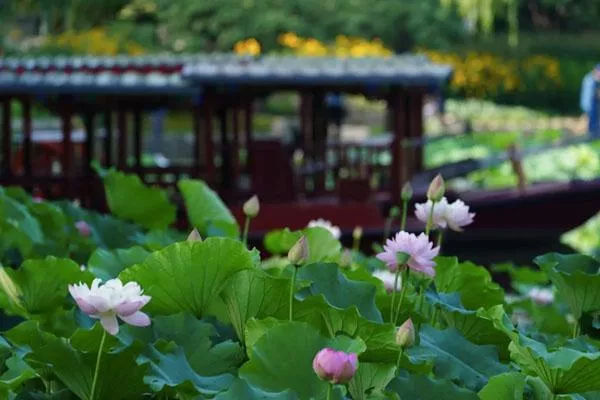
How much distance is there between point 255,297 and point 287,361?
1.12 feet

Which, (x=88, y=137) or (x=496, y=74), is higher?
(x=88, y=137)

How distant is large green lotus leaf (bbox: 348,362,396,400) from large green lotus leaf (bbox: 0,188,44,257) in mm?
1581

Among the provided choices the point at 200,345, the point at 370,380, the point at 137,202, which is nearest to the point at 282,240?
the point at 137,202

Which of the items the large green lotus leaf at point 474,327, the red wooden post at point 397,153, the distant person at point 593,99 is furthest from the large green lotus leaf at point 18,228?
the distant person at point 593,99

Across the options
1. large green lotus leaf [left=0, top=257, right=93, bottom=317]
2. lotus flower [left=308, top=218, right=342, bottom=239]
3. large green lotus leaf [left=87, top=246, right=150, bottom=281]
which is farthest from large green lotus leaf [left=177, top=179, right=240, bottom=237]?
large green lotus leaf [left=0, top=257, right=93, bottom=317]

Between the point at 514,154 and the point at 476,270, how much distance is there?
10.2 metres

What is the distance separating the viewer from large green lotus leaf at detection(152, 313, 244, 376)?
233cm

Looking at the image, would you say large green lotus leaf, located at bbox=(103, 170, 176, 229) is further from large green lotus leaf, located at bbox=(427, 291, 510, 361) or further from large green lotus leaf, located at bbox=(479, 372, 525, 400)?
large green lotus leaf, located at bbox=(479, 372, 525, 400)

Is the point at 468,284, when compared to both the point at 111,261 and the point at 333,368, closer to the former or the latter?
the point at 111,261

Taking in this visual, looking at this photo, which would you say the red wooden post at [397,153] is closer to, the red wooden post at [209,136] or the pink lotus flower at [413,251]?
the red wooden post at [209,136]

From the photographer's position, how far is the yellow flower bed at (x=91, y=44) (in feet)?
82.2

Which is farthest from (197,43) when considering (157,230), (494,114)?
(157,230)

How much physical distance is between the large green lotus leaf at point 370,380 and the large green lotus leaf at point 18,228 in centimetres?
158

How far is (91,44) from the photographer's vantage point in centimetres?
2545
